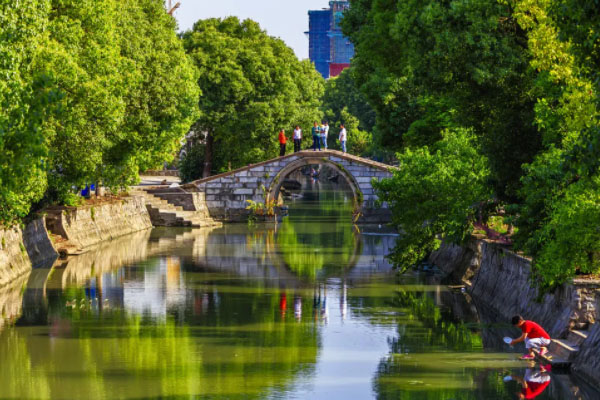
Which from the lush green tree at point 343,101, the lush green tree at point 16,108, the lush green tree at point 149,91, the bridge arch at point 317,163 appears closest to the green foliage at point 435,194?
the lush green tree at point 149,91

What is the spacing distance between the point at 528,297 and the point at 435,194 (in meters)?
8.02

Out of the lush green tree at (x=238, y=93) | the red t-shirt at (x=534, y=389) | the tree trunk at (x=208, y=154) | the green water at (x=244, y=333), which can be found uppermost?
the lush green tree at (x=238, y=93)

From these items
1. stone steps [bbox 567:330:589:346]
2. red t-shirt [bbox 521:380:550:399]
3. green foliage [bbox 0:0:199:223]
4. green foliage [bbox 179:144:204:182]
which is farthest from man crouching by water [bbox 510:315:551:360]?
green foliage [bbox 179:144:204:182]

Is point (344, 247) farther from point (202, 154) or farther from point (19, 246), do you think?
point (202, 154)

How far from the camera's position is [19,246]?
118 feet

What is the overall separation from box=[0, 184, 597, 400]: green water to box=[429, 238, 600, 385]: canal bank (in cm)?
64

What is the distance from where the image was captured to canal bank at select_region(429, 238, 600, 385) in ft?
67.8

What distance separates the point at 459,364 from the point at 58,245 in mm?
23080

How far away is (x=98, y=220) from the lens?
4862 cm

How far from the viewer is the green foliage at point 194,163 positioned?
73.3 m

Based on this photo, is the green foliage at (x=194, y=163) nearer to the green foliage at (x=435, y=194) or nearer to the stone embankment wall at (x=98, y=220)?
the stone embankment wall at (x=98, y=220)

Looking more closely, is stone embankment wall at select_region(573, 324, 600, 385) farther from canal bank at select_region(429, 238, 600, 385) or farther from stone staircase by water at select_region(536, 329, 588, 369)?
stone staircase by water at select_region(536, 329, 588, 369)

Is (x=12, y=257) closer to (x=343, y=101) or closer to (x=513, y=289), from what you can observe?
(x=513, y=289)

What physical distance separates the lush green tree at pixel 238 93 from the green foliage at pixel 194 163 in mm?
794
